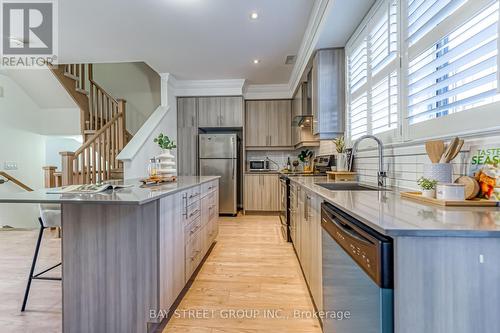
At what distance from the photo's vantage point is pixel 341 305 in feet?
3.77

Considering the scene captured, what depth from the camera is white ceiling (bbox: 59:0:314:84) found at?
2.70m

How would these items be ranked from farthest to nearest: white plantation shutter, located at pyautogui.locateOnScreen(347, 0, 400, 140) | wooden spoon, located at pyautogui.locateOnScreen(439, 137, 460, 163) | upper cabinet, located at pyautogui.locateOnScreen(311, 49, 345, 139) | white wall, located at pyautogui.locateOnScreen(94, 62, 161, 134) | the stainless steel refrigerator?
white wall, located at pyautogui.locateOnScreen(94, 62, 161, 134) < the stainless steel refrigerator < upper cabinet, located at pyautogui.locateOnScreen(311, 49, 345, 139) < white plantation shutter, located at pyautogui.locateOnScreen(347, 0, 400, 140) < wooden spoon, located at pyautogui.locateOnScreen(439, 137, 460, 163)

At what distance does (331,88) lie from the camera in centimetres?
305

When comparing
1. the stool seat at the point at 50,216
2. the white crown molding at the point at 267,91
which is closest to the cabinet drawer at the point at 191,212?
the stool seat at the point at 50,216

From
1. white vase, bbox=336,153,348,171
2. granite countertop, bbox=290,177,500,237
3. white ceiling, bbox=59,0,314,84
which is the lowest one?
granite countertop, bbox=290,177,500,237

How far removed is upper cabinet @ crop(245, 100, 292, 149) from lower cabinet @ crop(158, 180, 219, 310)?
2.79 m

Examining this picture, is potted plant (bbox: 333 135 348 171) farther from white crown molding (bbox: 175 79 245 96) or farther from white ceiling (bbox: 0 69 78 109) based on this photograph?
white ceiling (bbox: 0 69 78 109)

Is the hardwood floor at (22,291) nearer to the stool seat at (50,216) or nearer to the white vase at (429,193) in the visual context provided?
the stool seat at (50,216)

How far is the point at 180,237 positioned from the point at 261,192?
11.0ft

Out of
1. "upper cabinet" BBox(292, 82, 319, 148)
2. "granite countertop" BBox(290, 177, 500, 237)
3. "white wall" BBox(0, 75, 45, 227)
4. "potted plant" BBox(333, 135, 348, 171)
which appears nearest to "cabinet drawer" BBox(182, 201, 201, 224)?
"granite countertop" BBox(290, 177, 500, 237)

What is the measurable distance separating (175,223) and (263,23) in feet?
8.28

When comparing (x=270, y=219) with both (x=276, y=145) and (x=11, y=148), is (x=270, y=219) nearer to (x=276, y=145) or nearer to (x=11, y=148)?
(x=276, y=145)

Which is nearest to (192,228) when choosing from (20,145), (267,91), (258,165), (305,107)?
(305,107)

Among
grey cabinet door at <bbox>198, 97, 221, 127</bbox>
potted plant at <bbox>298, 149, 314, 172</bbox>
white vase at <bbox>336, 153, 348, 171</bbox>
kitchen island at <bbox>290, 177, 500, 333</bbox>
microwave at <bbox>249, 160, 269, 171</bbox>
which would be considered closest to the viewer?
kitchen island at <bbox>290, 177, 500, 333</bbox>
